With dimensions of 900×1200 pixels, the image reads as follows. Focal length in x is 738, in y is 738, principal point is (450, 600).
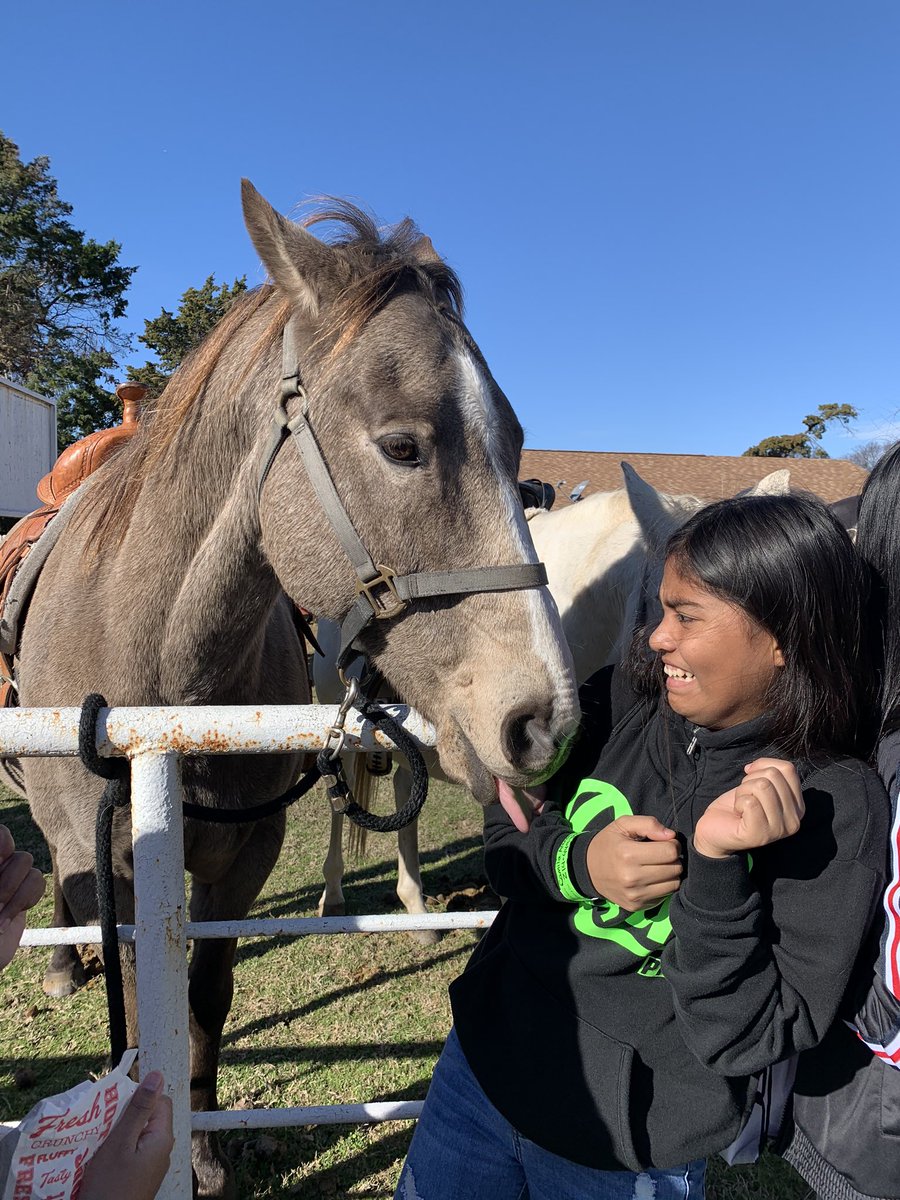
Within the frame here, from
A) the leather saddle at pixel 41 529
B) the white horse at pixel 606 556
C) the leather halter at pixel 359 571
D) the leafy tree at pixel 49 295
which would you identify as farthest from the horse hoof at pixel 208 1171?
the leafy tree at pixel 49 295

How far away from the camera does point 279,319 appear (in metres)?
1.84

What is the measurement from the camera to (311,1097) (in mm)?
2873

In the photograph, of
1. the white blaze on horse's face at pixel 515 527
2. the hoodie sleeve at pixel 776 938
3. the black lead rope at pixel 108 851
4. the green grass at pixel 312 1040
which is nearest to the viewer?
the hoodie sleeve at pixel 776 938

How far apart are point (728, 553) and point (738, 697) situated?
8.6 inches

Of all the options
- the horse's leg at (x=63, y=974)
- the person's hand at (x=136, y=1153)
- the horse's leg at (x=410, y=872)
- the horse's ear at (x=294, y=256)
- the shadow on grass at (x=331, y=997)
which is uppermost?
the horse's ear at (x=294, y=256)

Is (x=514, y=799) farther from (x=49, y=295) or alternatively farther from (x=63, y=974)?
(x=49, y=295)

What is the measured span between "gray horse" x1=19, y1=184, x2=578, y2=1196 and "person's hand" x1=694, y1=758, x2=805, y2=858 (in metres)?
0.45

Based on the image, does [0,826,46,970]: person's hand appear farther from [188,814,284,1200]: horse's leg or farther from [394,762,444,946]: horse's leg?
[394,762,444,946]: horse's leg

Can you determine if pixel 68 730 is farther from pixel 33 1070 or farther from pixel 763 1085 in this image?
pixel 33 1070

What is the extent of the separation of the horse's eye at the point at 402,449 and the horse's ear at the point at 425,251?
25.0 inches

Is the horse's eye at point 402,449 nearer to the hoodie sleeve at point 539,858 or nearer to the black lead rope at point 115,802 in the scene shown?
the black lead rope at point 115,802

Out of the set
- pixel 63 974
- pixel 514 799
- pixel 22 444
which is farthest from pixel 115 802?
pixel 22 444

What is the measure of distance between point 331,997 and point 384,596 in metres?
2.78

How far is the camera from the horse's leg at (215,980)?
2.21 metres
